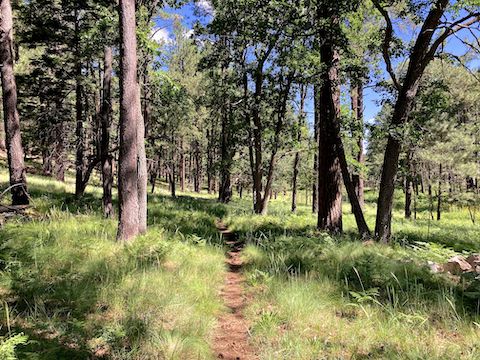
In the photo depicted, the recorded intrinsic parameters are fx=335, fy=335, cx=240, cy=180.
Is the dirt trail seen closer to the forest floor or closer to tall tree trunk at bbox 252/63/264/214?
the forest floor

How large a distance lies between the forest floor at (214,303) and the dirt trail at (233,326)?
21mm

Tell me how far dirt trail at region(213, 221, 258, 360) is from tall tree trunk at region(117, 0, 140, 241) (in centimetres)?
221

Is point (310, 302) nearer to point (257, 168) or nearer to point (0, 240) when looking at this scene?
point (0, 240)

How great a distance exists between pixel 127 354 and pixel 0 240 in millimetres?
3996

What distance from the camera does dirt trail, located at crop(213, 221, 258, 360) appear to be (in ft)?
12.2

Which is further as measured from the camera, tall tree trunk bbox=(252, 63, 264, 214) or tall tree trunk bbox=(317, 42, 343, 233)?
tall tree trunk bbox=(252, 63, 264, 214)

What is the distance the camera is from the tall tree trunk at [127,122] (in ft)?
21.3

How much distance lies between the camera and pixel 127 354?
311cm

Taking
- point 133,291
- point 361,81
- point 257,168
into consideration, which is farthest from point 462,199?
point 133,291

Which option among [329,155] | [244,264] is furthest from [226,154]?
[244,264]

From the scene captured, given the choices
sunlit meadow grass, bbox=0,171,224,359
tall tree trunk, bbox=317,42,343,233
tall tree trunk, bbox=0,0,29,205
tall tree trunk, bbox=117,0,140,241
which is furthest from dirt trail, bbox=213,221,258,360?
tall tree trunk, bbox=0,0,29,205

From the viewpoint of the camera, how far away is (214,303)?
4.77m

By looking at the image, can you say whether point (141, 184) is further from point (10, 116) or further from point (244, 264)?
point (10, 116)

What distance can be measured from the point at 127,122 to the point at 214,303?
12.6ft
